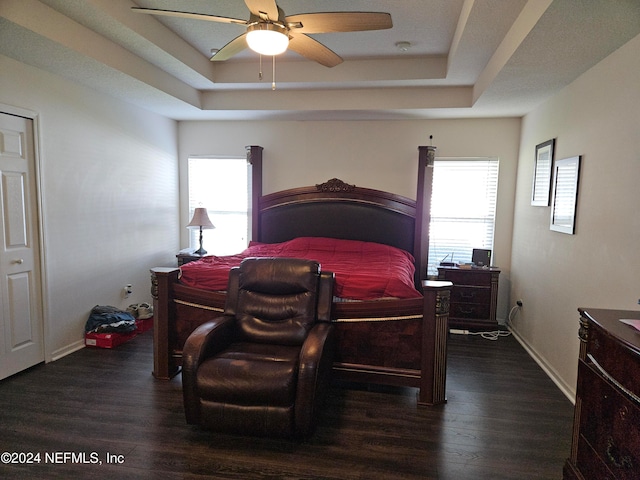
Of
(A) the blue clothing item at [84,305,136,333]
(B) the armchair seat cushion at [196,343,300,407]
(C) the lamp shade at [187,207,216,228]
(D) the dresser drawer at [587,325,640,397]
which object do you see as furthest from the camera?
(C) the lamp shade at [187,207,216,228]

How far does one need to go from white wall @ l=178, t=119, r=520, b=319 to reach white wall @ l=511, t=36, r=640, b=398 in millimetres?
577

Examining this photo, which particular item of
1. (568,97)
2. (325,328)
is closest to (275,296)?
(325,328)

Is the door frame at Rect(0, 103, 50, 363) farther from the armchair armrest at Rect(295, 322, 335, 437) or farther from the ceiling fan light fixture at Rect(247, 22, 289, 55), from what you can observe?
the armchair armrest at Rect(295, 322, 335, 437)

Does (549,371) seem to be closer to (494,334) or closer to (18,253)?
(494,334)

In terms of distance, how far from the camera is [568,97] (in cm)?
330

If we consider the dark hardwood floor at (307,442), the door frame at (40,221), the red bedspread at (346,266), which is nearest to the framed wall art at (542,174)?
the red bedspread at (346,266)

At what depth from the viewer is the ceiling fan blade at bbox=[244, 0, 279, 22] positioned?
2.00m

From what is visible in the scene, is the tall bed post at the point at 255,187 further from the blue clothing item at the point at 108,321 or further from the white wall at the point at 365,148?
the blue clothing item at the point at 108,321

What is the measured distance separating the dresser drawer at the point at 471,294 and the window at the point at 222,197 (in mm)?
2786

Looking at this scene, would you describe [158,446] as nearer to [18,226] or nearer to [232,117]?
[18,226]

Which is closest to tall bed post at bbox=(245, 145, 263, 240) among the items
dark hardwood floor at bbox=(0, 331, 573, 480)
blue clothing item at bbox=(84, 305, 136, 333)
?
blue clothing item at bbox=(84, 305, 136, 333)

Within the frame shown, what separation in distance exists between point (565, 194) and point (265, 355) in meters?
2.73

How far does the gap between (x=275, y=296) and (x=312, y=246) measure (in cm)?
180

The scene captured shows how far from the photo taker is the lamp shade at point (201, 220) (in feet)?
16.2
